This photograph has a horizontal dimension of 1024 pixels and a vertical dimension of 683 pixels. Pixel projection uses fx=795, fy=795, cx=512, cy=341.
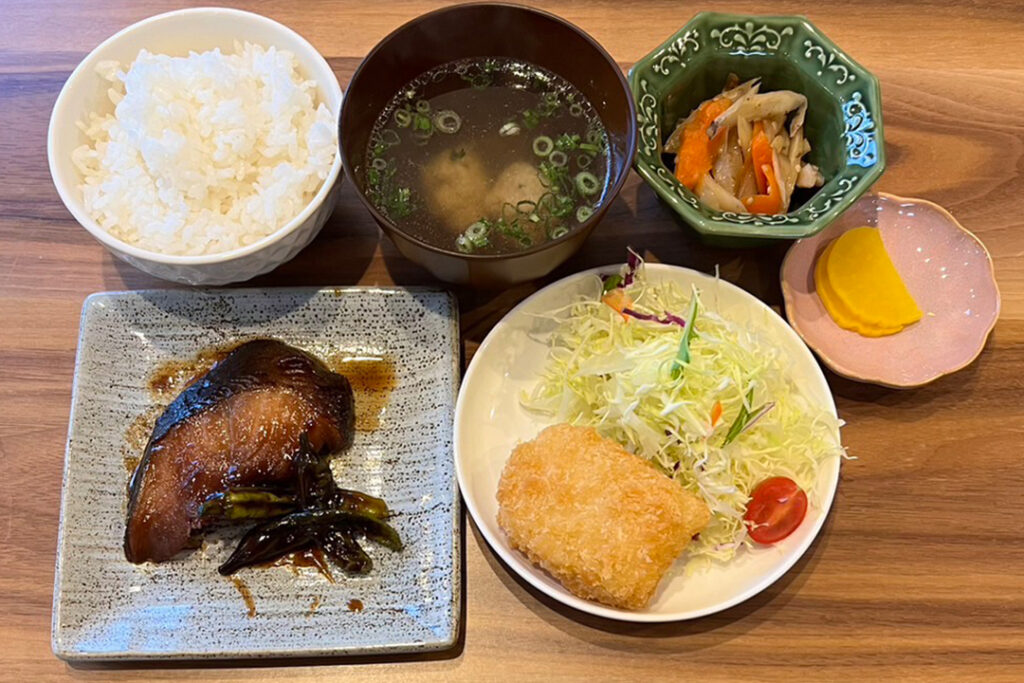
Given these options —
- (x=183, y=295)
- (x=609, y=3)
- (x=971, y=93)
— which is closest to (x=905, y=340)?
(x=971, y=93)

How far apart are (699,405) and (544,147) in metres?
0.80

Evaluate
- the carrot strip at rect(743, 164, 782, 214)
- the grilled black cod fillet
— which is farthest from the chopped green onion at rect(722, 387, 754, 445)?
the grilled black cod fillet

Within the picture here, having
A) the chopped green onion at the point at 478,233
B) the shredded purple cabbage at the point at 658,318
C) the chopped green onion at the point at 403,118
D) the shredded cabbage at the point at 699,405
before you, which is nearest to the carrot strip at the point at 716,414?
the shredded cabbage at the point at 699,405

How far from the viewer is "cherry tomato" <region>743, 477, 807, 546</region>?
6.49 ft

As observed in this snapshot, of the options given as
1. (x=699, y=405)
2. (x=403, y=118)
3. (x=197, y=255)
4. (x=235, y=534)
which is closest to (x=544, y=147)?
(x=403, y=118)

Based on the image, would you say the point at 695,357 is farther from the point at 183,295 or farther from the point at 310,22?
the point at 310,22

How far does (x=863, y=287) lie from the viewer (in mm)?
2223

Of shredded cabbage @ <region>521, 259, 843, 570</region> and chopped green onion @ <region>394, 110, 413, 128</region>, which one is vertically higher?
chopped green onion @ <region>394, 110, 413, 128</region>

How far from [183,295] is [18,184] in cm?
Result: 74

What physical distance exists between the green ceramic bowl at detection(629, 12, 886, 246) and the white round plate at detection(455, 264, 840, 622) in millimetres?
219

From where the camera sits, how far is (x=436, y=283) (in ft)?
7.69

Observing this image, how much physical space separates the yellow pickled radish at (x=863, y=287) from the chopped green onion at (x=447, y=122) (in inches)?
43.3

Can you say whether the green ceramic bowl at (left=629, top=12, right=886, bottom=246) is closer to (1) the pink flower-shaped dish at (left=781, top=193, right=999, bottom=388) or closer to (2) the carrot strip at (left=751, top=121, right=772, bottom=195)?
(2) the carrot strip at (left=751, top=121, right=772, bottom=195)

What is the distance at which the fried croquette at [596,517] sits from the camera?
1837 millimetres
